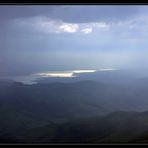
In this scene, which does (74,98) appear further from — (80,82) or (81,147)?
(81,147)

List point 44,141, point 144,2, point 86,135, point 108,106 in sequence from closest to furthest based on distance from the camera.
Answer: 1. point 144,2
2. point 44,141
3. point 86,135
4. point 108,106

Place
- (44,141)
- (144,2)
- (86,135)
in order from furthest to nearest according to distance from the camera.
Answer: (86,135) < (44,141) < (144,2)

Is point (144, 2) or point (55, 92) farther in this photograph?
point (55, 92)

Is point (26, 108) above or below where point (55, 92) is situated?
below

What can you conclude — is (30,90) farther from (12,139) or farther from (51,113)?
(12,139)

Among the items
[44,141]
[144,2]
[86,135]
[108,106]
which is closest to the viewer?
[144,2]

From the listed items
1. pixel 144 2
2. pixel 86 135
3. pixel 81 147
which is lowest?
pixel 81 147

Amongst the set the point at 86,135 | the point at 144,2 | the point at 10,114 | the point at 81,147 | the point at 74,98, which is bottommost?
the point at 81,147

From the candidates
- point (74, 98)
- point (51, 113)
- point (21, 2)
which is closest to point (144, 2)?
point (21, 2)

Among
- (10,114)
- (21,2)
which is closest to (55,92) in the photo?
(10,114)
